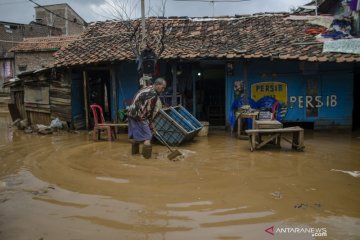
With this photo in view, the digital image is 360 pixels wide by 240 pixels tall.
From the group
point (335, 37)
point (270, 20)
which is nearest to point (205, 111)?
point (270, 20)

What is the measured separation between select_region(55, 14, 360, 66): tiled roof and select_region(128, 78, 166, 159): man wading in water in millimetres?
4149

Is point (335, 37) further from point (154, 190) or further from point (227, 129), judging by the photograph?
point (154, 190)

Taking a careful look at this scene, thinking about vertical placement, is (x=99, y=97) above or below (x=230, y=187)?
above

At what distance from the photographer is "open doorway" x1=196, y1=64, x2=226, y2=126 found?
14.3 metres

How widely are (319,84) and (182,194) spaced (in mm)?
8975

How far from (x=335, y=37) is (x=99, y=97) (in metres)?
9.64

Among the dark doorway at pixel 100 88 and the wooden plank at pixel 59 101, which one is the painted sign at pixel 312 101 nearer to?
the dark doorway at pixel 100 88

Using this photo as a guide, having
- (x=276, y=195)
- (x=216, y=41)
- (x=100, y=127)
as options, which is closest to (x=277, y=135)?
(x=276, y=195)

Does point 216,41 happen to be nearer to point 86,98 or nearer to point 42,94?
point 86,98

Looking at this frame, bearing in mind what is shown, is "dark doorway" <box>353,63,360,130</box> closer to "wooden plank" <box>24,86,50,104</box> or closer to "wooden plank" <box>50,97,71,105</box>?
"wooden plank" <box>50,97,71,105</box>

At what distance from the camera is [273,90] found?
12.9 metres

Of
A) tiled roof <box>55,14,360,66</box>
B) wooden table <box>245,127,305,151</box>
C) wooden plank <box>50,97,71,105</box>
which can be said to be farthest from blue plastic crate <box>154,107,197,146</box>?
wooden plank <box>50,97,71,105</box>

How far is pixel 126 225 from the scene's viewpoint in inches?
174

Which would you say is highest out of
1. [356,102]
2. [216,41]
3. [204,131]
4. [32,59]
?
[32,59]
